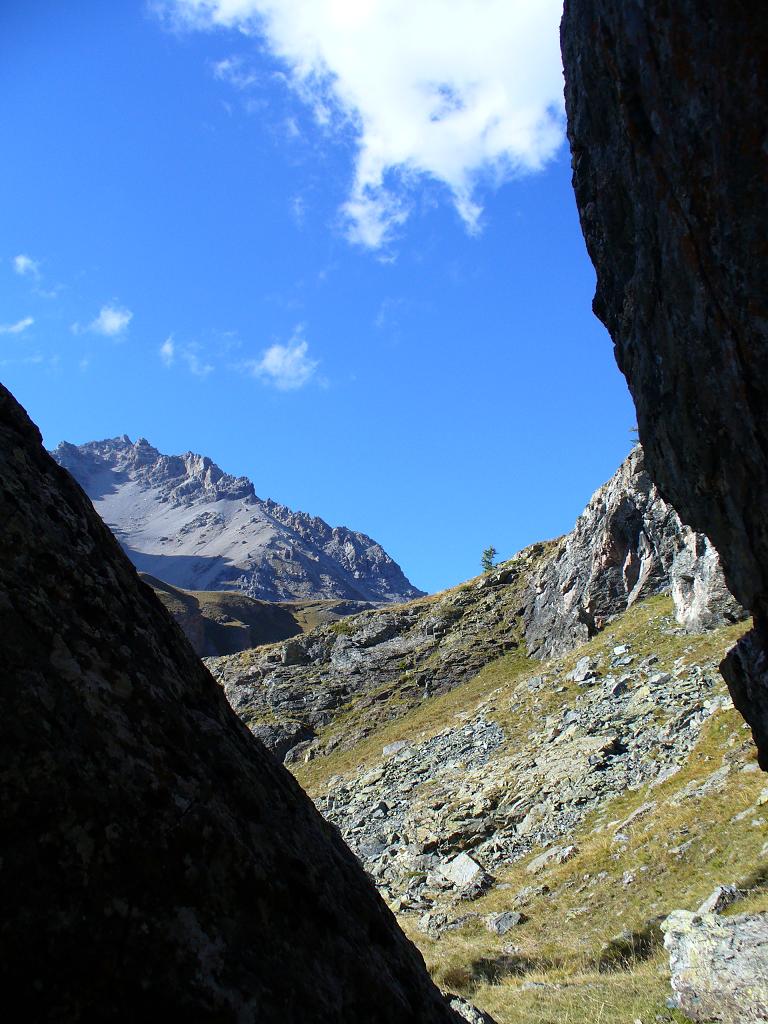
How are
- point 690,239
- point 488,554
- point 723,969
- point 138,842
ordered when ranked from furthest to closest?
point 488,554, point 723,969, point 690,239, point 138,842

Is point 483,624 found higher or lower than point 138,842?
higher

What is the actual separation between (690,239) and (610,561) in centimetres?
5009

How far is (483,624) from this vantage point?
71500 mm

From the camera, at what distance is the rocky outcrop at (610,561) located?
2103 inches

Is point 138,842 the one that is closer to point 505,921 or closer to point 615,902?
point 615,902

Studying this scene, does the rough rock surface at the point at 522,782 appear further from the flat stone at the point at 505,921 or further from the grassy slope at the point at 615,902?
the flat stone at the point at 505,921

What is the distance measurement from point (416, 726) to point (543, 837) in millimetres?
26328

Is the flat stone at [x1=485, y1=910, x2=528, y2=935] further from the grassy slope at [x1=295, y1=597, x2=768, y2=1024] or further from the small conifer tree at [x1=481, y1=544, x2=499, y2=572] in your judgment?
the small conifer tree at [x1=481, y1=544, x2=499, y2=572]

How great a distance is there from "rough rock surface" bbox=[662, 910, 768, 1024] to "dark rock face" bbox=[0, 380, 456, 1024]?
599 centimetres

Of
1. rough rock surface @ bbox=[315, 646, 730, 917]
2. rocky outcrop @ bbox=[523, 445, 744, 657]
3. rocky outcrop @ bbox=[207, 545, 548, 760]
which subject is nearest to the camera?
rough rock surface @ bbox=[315, 646, 730, 917]

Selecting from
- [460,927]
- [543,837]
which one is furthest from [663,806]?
[460,927]

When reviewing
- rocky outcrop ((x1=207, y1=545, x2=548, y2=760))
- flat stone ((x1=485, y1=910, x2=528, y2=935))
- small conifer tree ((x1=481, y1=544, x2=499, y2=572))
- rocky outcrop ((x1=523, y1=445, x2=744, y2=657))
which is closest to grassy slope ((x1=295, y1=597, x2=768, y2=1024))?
flat stone ((x1=485, y1=910, x2=528, y2=935))

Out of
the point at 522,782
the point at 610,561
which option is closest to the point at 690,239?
the point at 522,782

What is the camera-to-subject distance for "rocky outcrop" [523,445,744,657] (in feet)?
175
